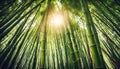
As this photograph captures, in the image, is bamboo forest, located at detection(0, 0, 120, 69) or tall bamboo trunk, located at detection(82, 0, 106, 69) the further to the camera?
bamboo forest, located at detection(0, 0, 120, 69)

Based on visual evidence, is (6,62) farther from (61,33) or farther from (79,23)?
(79,23)

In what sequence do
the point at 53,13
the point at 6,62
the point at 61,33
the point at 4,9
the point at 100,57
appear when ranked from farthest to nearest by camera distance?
the point at 6,62, the point at 61,33, the point at 53,13, the point at 4,9, the point at 100,57

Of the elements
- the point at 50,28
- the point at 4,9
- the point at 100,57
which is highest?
the point at 4,9

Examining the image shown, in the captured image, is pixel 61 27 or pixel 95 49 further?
pixel 61 27

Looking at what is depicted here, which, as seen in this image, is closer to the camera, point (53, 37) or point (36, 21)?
point (36, 21)

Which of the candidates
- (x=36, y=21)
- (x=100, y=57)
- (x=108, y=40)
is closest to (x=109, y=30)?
(x=108, y=40)

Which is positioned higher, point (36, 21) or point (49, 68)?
point (36, 21)

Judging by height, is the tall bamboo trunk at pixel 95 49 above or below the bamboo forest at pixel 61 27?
below

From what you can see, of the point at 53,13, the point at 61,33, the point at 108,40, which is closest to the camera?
the point at 53,13

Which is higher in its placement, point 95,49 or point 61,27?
point 61,27

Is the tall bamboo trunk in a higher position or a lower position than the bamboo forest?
lower

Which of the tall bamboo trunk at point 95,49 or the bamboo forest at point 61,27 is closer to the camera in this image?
the tall bamboo trunk at point 95,49

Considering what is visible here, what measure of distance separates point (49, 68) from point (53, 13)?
7.25ft

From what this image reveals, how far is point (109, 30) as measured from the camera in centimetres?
458
